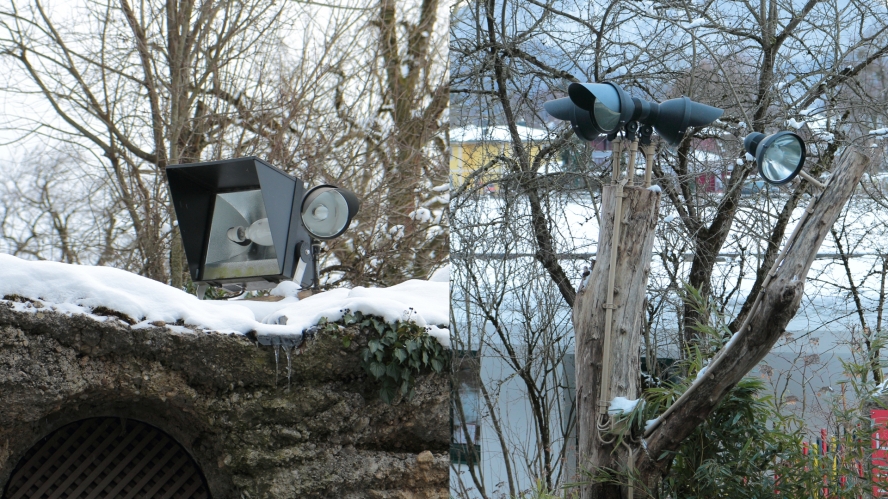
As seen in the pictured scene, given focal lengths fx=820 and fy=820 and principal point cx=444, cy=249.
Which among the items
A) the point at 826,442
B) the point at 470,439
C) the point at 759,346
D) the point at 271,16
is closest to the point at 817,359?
the point at 826,442

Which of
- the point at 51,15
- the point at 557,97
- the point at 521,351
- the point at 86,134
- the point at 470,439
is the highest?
the point at 51,15

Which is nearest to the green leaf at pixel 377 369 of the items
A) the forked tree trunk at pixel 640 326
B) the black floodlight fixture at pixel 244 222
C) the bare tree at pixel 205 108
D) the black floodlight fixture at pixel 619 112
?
the black floodlight fixture at pixel 244 222

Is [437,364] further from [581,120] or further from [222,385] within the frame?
[581,120]

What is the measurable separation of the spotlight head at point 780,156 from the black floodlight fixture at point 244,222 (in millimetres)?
1634

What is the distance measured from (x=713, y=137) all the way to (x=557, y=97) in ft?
1.49

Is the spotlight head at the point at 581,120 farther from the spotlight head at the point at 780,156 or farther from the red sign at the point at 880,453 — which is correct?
the red sign at the point at 880,453

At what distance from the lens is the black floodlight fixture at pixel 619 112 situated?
1.89 metres

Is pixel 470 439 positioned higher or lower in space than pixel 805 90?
lower

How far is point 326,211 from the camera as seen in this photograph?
3012 millimetres

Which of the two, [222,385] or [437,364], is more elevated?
[437,364]

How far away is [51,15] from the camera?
521 centimetres

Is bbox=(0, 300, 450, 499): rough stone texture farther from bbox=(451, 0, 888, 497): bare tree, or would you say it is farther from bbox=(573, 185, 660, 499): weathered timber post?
bbox=(573, 185, 660, 499): weathered timber post

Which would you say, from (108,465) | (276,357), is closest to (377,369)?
(276,357)

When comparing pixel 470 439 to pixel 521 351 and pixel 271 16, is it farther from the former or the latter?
pixel 271 16
